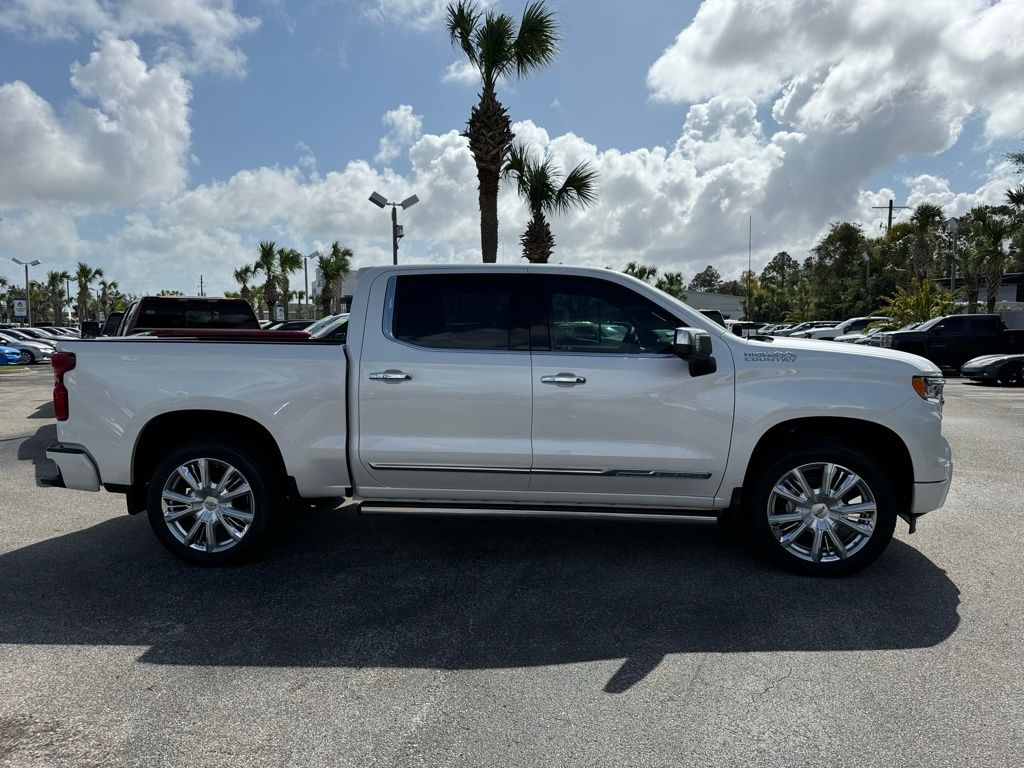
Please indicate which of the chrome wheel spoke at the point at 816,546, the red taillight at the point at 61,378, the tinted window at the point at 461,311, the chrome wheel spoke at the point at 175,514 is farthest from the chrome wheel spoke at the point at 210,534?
the chrome wheel spoke at the point at 816,546

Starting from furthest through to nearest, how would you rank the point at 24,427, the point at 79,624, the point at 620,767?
the point at 24,427 < the point at 79,624 < the point at 620,767

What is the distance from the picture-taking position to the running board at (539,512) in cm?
449

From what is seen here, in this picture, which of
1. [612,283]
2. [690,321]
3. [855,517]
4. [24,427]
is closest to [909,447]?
[855,517]

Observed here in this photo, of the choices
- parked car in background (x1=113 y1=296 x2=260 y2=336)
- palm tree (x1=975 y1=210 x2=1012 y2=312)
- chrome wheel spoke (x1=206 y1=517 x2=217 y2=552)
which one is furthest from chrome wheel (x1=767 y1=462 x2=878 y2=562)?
palm tree (x1=975 y1=210 x2=1012 y2=312)

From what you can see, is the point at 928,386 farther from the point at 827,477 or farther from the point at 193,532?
the point at 193,532

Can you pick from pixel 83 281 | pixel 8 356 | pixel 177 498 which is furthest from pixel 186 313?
pixel 83 281

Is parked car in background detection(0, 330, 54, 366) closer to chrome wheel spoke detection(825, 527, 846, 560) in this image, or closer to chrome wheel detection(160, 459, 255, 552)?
chrome wheel detection(160, 459, 255, 552)

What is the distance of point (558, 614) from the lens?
13.1ft

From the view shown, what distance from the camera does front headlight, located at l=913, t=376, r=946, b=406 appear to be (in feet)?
14.4

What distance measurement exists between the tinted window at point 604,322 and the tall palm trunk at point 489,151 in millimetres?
12734

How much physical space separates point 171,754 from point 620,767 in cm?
165

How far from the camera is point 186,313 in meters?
11.2

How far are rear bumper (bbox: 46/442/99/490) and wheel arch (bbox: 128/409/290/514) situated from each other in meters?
0.24

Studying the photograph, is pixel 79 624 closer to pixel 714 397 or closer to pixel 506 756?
pixel 506 756
